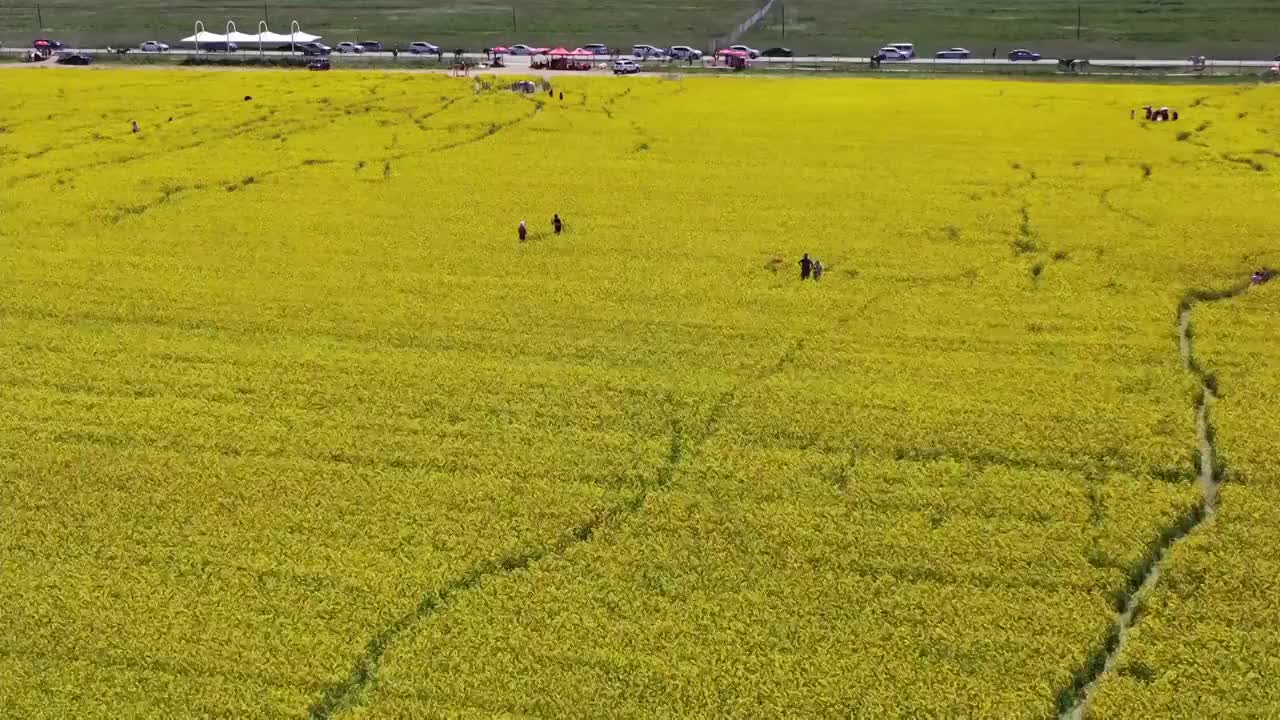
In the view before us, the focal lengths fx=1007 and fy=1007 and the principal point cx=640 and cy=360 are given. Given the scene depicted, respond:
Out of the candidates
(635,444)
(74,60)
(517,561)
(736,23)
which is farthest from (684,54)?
(517,561)

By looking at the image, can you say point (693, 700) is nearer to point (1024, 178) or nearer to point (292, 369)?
point (292, 369)

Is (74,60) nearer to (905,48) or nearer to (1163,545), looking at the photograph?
(905,48)

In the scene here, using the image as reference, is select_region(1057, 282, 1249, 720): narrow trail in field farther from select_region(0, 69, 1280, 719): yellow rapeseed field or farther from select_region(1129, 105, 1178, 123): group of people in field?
select_region(1129, 105, 1178, 123): group of people in field

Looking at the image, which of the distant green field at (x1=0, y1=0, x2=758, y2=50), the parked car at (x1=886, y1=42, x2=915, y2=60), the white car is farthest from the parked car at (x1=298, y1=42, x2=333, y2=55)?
the parked car at (x1=886, y1=42, x2=915, y2=60)

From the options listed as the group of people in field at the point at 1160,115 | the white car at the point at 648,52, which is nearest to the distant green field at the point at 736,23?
the white car at the point at 648,52

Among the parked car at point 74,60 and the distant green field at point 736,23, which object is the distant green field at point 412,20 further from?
the parked car at point 74,60

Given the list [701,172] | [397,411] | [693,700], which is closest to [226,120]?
[701,172]
